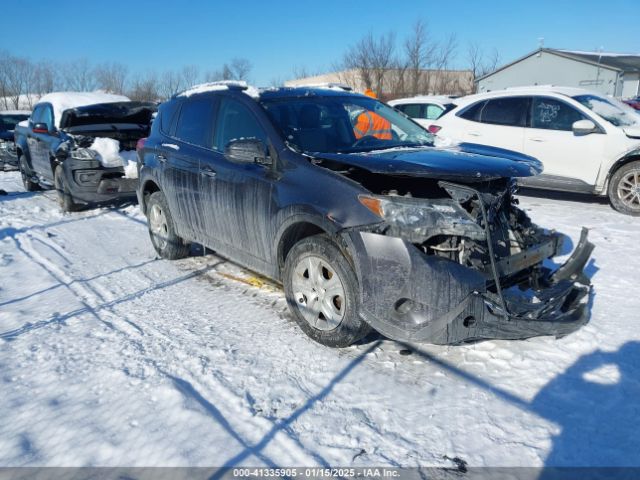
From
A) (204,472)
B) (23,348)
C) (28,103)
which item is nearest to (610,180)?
(204,472)

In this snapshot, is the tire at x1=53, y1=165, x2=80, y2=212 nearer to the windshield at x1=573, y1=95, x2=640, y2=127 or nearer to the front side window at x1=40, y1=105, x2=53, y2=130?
the front side window at x1=40, y1=105, x2=53, y2=130

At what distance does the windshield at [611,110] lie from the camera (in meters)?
7.61

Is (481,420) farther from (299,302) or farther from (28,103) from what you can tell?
(28,103)

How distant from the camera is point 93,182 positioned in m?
8.16

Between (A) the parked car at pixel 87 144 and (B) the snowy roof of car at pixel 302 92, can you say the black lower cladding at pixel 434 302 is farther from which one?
(A) the parked car at pixel 87 144

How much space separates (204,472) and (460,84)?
51.2m

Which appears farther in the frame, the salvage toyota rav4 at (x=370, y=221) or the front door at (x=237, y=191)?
the front door at (x=237, y=191)

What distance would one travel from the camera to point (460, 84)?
160 ft

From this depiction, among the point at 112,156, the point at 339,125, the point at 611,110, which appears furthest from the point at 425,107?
the point at 339,125

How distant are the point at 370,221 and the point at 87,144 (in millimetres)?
6922

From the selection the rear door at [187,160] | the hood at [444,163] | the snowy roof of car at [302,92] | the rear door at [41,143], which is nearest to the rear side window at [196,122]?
the rear door at [187,160]

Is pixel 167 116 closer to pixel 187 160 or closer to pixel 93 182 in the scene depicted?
pixel 187 160

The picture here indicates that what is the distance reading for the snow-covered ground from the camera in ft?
8.59

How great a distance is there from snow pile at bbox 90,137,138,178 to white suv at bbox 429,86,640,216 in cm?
513
